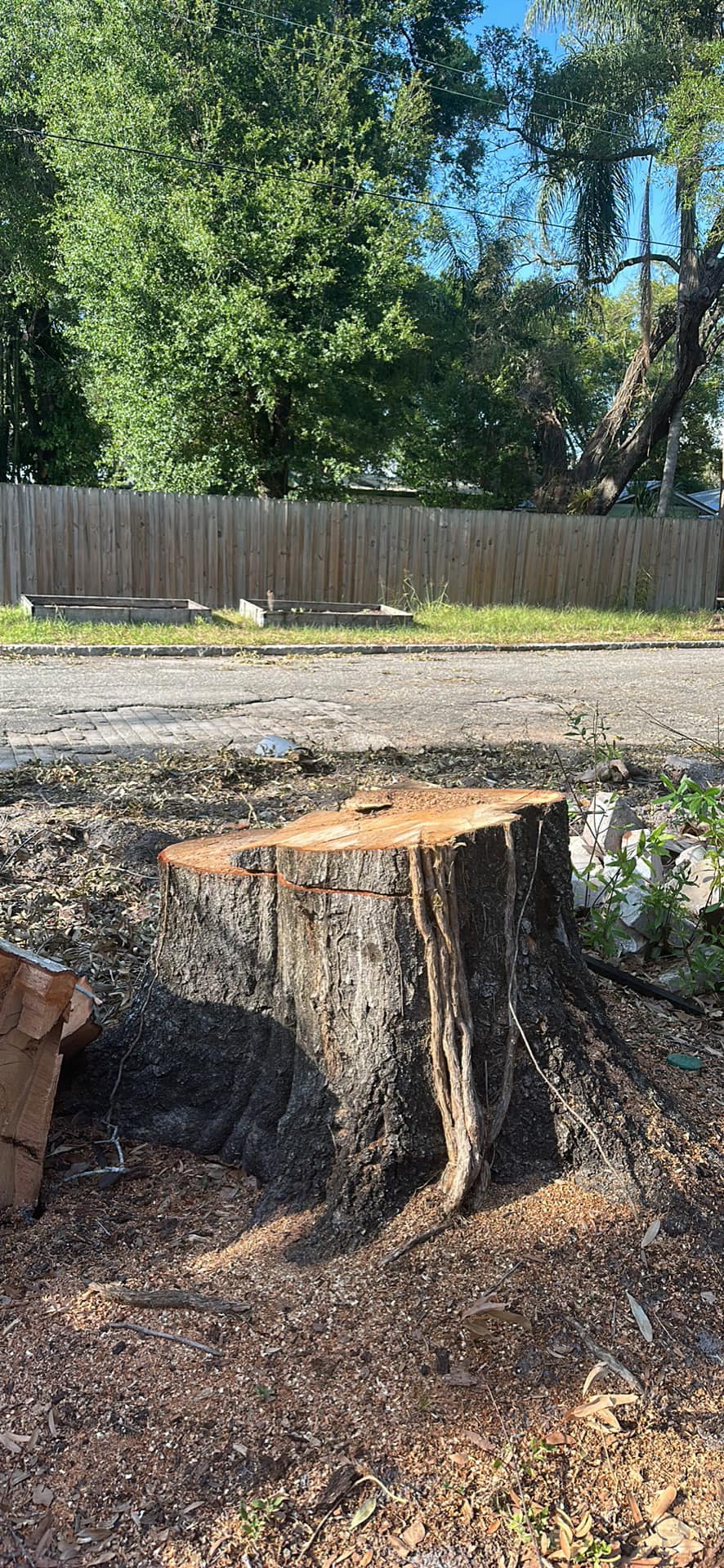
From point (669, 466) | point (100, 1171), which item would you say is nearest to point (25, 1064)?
point (100, 1171)

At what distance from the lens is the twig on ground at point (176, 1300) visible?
199 cm

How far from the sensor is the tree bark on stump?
224 cm

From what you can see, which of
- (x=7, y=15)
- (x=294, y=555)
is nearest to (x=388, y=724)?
(x=294, y=555)

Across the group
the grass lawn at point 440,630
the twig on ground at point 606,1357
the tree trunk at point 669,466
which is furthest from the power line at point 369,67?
the twig on ground at point 606,1357

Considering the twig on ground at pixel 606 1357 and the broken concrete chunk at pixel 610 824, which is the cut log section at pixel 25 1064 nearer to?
the twig on ground at pixel 606 1357

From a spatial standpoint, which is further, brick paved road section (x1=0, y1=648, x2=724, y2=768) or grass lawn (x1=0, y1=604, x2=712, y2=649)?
grass lawn (x1=0, y1=604, x2=712, y2=649)

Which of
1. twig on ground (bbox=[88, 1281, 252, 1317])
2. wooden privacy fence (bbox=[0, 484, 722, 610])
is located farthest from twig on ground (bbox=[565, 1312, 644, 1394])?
wooden privacy fence (bbox=[0, 484, 722, 610])

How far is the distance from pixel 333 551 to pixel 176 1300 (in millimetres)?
17160

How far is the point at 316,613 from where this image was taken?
51.7ft

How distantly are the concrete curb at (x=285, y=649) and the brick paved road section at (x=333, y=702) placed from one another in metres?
0.35

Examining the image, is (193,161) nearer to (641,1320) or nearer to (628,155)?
(628,155)

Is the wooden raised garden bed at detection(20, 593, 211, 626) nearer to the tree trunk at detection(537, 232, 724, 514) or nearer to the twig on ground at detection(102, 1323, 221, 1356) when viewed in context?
the tree trunk at detection(537, 232, 724, 514)

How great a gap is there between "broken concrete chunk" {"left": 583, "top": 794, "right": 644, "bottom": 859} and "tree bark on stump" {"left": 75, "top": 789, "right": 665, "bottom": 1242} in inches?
62.1

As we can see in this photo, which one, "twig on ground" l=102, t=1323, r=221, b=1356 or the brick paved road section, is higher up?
the brick paved road section
